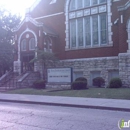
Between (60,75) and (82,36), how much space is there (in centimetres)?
651

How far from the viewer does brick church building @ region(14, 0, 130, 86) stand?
23.7 m

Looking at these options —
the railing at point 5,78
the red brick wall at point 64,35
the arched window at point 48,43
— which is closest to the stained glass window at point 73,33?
the red brick wall at point 64,35

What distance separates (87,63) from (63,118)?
57.7 feet

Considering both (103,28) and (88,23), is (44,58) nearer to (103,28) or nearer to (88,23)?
(88,23)

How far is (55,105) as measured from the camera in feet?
47.4

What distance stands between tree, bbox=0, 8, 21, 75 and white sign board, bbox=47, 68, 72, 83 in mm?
13642

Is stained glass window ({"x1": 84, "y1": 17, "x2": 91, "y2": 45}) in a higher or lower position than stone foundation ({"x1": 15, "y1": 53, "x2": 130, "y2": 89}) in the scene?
higher

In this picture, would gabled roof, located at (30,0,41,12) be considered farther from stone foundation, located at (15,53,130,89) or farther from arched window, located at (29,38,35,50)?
stone foundation, located at (15,53,130,89)

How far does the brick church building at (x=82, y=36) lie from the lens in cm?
2371

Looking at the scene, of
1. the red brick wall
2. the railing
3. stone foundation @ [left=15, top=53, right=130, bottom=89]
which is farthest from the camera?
the railing

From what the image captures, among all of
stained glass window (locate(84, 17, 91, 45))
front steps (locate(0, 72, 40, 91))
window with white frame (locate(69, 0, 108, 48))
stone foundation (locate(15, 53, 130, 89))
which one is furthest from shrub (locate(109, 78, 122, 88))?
front steps (locate(0, 72, 40, 91))

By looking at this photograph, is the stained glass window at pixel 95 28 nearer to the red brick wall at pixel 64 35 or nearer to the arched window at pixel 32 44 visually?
the red brick wall at pixel 64 35

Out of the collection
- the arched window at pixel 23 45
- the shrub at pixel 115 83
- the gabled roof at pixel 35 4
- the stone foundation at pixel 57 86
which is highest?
the gabled roof at pixel 35 4

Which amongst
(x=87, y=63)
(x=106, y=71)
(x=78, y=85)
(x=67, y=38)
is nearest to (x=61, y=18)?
(x=67, y=38)
